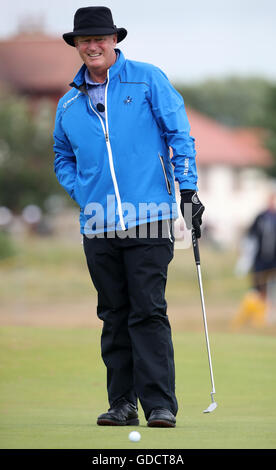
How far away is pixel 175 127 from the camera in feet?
18.1

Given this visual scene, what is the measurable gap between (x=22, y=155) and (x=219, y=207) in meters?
37.6

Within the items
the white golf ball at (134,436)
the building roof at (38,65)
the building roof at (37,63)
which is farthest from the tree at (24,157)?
the white golf ball at (134,436)

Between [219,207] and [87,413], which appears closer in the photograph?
[87,413]

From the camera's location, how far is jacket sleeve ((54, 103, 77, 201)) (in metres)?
5.94

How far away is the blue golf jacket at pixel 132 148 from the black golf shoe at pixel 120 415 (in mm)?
988

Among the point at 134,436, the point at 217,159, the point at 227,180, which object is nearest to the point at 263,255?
the point at 134,436

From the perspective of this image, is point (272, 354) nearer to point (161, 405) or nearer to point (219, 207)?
point (161, 405)

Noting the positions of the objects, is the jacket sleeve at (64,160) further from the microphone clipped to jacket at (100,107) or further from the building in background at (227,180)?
the building in background at (227,180)

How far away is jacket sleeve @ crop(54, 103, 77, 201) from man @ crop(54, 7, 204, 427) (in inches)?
7.2

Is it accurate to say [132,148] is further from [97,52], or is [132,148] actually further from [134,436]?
[134,436]

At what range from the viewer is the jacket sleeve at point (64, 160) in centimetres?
594

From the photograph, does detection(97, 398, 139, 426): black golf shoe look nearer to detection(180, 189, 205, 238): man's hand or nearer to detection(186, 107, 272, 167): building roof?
detection(180, 189, 205, 238): man's hand

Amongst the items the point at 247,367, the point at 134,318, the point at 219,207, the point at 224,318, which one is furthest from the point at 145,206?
the point at 219,207

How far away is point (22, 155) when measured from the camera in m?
42.3
